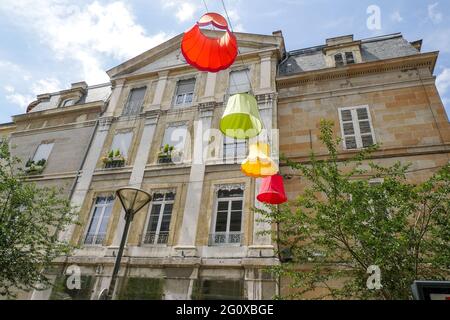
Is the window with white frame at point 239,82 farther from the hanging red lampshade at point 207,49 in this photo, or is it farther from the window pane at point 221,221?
the hanging red lampshade at point 207,49

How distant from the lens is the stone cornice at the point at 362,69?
10773 mm

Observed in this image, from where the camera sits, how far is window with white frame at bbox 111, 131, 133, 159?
1275 cm

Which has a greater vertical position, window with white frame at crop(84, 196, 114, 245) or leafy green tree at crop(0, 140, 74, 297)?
window with white frame at crop(84, 196, 114, 245)

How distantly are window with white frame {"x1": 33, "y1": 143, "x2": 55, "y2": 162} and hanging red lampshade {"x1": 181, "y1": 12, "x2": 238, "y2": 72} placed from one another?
11924 millimetres

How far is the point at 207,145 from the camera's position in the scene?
11.5 m

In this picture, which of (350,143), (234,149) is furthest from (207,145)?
(350,143)

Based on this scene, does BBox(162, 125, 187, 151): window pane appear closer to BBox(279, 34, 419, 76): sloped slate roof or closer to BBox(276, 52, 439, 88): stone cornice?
BBox(276, 52, 439, 88): stone cornice

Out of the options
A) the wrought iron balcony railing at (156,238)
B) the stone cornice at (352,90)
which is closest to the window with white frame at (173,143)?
the wrought iron balcony railing at (156,238)

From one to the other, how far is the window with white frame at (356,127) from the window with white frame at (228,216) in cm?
428

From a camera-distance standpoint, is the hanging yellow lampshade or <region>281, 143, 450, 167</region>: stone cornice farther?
<region>281, 143, 450, 167</region>: stone cornice

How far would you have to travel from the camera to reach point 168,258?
9250mm

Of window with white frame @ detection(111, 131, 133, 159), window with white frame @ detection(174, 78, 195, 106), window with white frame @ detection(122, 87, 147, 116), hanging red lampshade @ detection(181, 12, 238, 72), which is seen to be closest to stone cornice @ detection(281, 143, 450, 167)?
hanging red lampshade @ detection(181, 12, 238, 72)

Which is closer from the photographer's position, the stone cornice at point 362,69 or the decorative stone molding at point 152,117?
the stone cornice at point 362,69

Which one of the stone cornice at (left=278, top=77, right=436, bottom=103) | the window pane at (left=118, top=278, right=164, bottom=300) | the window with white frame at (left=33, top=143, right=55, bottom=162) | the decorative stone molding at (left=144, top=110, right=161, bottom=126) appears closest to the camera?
the window pane at (left=118, top=278, right=164, bottom=300)
